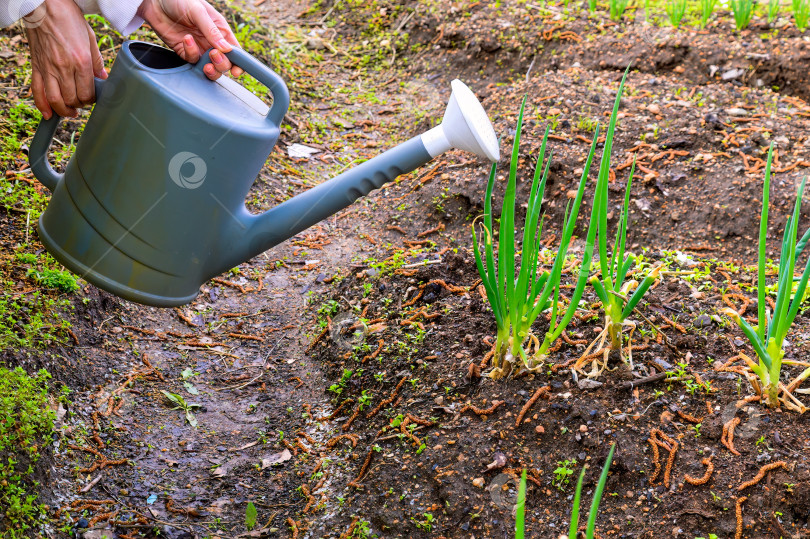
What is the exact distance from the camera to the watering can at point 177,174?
130 cm

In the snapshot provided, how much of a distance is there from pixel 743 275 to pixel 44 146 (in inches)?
73.9

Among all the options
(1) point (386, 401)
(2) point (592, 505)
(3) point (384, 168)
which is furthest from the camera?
(1) point (386, 401)

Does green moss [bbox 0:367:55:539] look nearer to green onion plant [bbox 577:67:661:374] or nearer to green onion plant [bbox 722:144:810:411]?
green onion plant [bbox 577:67:661:374]

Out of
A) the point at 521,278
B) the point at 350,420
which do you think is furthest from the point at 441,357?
the point at 521,278

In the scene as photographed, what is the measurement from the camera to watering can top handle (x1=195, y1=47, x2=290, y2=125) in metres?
1.31

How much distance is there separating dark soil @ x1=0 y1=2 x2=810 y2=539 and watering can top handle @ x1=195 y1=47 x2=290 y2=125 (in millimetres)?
819

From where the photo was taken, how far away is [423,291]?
2117 mm

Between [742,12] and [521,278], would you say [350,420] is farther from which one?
[742,12]

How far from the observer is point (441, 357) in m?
1.85

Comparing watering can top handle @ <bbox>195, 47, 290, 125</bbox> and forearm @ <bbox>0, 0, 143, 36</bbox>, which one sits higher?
watering can top handle @ <bbox>195, 47, 290, 125</bbox>

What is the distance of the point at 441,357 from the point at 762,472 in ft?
2.63

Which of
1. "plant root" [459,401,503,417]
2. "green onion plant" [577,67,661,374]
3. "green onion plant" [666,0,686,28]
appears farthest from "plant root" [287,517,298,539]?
"green onion plant" [666,0,686,28]

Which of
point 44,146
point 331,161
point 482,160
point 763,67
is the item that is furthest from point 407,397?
point 763,67

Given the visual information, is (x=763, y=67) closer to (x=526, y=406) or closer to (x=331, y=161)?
(x=331, y=161)
